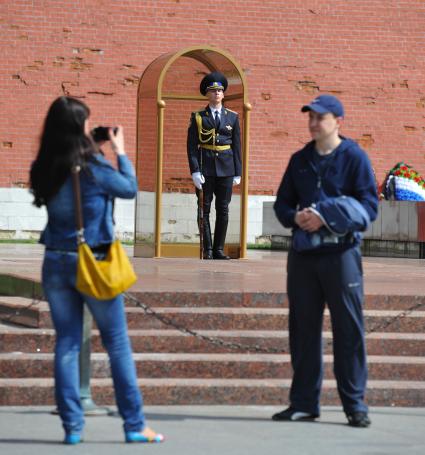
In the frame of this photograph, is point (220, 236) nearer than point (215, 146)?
No

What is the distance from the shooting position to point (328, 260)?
287 inches

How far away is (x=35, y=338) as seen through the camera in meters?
8.60

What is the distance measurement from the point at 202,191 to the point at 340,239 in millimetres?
7808

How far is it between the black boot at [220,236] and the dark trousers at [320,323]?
7.48 metres

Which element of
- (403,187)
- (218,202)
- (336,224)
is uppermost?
(403,187)

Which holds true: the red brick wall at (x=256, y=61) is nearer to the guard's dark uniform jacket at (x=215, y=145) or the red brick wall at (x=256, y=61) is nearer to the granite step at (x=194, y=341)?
the guard's dark uniform jacket at (x=215, y=145)

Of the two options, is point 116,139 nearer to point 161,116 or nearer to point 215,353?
point 215,353

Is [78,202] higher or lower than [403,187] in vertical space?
lower

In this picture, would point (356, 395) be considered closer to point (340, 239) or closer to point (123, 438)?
point (340, 239)

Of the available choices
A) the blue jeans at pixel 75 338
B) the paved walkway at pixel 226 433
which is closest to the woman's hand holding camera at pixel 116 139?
the blue jeans at pixel 75 338

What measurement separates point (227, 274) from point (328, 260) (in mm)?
4407

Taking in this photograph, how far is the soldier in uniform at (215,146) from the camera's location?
1455 cm

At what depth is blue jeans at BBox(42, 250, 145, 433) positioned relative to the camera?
262 inches

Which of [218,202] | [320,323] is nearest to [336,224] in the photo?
[320,323]
